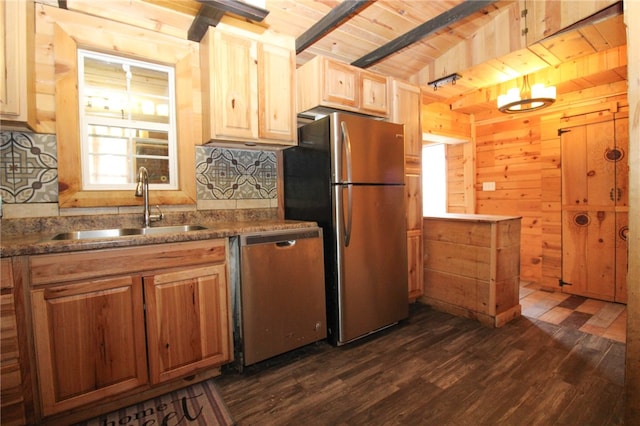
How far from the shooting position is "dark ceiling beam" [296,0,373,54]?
2.02 m

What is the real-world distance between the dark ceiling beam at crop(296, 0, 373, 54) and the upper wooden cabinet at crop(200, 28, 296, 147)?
5.8 inches

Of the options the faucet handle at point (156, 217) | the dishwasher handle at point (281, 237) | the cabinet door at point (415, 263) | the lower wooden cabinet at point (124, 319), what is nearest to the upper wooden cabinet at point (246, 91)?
the faucet handle at point (156, 217)

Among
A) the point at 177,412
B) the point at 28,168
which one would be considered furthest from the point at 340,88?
the point at 177,412

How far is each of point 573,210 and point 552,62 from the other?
5.62 feet

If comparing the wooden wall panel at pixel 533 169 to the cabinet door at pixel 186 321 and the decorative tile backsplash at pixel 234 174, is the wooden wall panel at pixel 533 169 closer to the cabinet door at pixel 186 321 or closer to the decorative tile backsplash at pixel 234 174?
the decorative tile backsplash at pixel 234 174

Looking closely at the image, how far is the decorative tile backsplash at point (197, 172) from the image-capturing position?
5.85ft

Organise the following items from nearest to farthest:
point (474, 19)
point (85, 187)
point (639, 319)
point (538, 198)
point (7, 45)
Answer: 1. point (639, 319)
2. point (7, 45)
3. point (85, 187)
4. point (474, 19)
5. point (538, 198)

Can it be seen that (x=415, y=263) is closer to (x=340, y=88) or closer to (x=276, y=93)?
(x=340, y=88)

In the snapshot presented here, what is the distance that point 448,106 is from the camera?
4.19 m

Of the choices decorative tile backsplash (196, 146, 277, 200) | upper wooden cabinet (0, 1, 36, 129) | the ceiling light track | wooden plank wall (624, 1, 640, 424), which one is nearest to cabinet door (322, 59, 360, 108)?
decorative tile backsplash (196, 146, 277, 200)

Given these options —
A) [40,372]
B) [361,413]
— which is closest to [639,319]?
[361,413]

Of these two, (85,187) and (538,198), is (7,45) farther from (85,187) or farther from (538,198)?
(538,198)

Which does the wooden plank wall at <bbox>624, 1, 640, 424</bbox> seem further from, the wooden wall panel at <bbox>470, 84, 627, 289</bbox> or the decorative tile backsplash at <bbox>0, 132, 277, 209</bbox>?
the wooden wall panel at <bbox>470, 84, 627, 289</bbox>

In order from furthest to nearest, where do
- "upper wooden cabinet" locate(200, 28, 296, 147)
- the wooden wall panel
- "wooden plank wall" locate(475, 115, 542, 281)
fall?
1. "wooden plank wall" locate(475, 115, 542, 281)
2. the wooden wall panel
3. "upper wooden cabinet" locate(200, 28, 296, 147)
